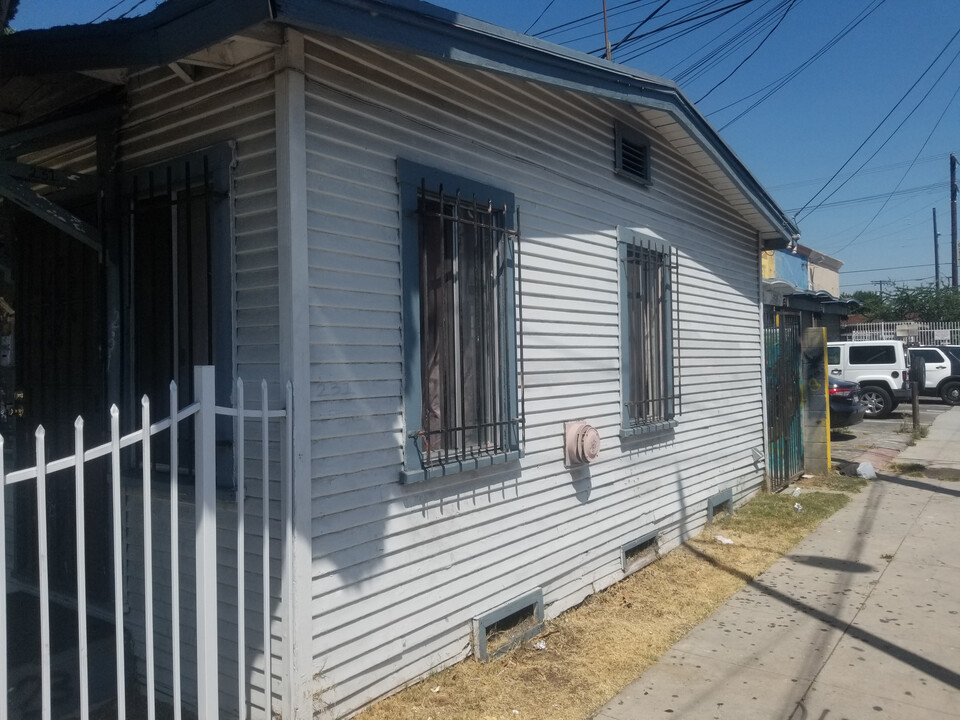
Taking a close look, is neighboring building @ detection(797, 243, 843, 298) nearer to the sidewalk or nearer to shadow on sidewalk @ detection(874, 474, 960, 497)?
shadow on sidewalk @ detection(874, 474, 960, 497)

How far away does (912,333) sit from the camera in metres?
29.3

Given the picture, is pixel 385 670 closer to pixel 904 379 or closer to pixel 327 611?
pixel 327 611

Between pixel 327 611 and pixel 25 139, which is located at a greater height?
pixel 25 139

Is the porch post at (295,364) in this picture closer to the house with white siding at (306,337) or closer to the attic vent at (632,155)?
the house with white siding at (306,337)

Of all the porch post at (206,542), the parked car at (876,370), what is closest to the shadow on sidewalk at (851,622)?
A: the porch post at (206,542)

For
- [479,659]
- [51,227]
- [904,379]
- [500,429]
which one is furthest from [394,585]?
[904,379]

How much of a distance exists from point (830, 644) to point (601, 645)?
1.43 meters

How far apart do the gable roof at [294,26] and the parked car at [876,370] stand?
52.7 feet

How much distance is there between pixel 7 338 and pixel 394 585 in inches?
131

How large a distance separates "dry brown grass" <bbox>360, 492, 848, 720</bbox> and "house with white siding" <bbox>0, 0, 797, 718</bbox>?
0.53ft

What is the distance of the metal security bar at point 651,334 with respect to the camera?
21.1 ft

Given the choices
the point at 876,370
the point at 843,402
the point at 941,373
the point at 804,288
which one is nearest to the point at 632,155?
the point at 843,402

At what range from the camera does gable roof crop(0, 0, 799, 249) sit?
3041mm

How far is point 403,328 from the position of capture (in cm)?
402
